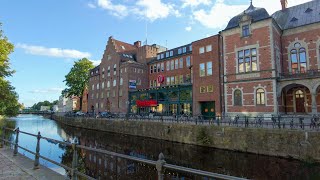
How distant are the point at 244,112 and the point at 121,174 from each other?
2044 centimetres

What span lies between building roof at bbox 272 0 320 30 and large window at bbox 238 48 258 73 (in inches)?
239

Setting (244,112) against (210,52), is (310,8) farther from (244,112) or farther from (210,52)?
(244,112)

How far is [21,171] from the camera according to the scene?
290 inches

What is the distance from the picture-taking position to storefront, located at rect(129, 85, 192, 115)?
131 ft

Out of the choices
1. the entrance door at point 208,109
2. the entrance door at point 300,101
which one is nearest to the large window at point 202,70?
the entrance door at point 208,109

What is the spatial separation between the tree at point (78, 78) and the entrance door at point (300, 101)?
56586 millimetres

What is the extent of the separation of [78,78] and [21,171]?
64.9m

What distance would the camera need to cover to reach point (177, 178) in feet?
44.3

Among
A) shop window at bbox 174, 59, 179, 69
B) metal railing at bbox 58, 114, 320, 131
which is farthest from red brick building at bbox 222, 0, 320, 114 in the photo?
shop window at bbox 174, 59, 179, 69

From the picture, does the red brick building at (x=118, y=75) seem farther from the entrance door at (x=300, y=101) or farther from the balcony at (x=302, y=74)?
the entrance door at (x=300, y=101)

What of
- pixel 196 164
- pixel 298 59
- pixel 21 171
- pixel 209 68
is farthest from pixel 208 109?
pixel 21 171

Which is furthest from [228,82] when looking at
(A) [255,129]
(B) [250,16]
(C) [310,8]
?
(C) [310,8]

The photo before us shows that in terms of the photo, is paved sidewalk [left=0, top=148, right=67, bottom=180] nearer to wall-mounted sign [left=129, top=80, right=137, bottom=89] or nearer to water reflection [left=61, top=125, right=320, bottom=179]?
water reflection [left=61, top=125, right=320, bottom=179]

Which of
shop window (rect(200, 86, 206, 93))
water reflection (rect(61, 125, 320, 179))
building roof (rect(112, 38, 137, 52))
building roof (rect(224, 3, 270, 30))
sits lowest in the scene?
water reflection (rect(61, 125, 320, 179))
